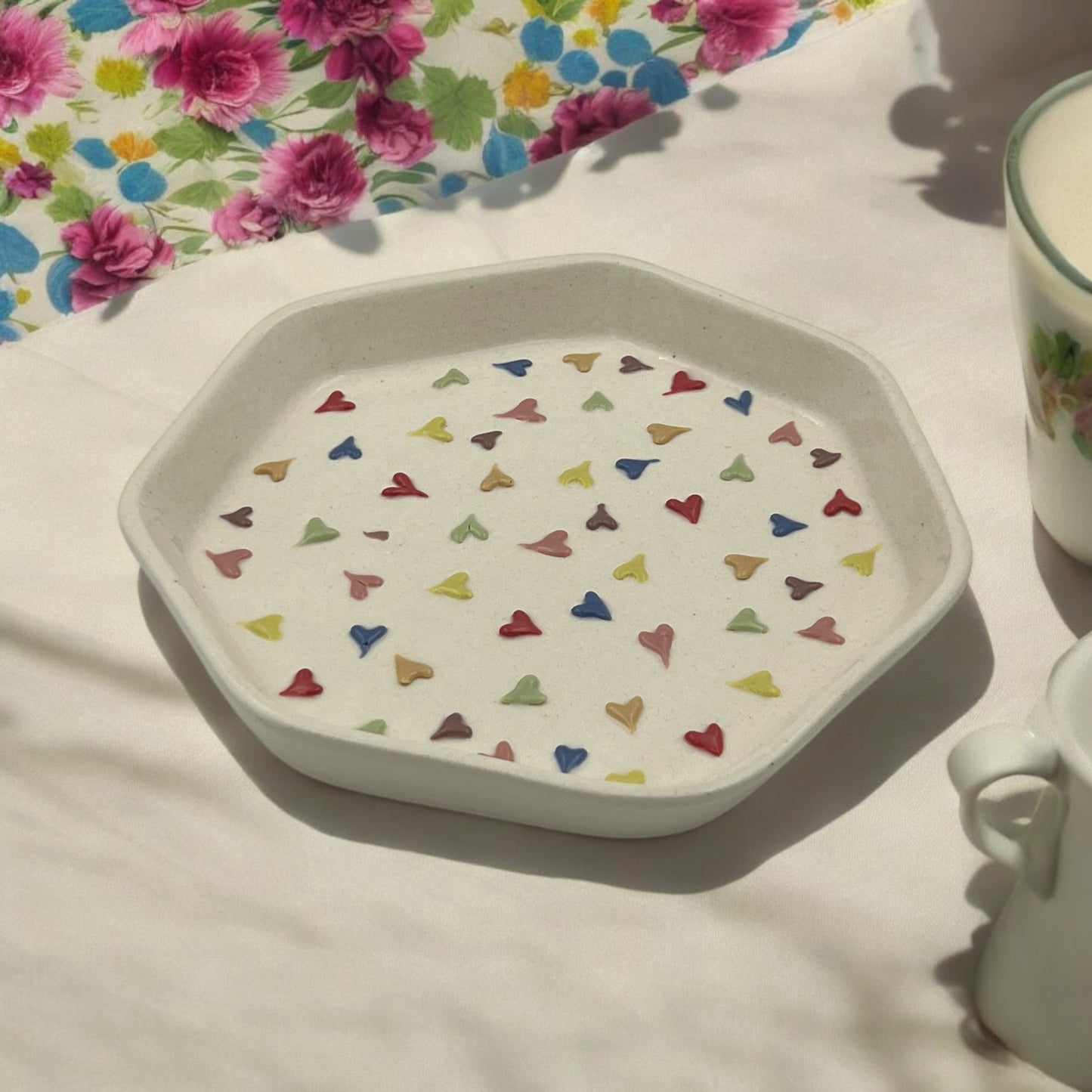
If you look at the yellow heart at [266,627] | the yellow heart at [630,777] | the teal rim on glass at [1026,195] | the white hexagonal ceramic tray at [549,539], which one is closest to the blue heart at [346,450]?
the white hexagonal ceramic tray at [549,539]

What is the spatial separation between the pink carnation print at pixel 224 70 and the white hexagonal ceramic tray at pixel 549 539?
0.60 feet

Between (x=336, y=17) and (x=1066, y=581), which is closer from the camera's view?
(x=1066, y=581)

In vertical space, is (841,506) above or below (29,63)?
below

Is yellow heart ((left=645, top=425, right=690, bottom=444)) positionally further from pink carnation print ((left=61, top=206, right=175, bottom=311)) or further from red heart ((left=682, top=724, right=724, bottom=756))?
pink carnation print ((left=61, top=206, right=175, bottom=311))

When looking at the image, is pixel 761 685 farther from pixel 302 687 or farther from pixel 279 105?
pixel 279 105

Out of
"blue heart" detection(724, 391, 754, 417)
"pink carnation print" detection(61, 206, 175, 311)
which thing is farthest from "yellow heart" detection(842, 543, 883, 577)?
"pink carnation print" detection(61, 206, 175, 311)

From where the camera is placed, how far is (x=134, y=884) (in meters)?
0.58

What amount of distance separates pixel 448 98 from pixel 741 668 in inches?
16.8

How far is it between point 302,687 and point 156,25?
0.42 metres

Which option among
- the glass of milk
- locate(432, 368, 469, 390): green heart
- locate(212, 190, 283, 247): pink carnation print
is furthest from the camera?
locate(212, 190, 283, 247): pink carnation print

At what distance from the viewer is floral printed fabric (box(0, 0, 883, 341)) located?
82cm

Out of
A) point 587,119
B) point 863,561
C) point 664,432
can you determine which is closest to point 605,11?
point 587,119

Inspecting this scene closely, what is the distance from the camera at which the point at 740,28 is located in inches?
36.0

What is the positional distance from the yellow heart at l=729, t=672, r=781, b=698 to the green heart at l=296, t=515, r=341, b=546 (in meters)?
0.20
